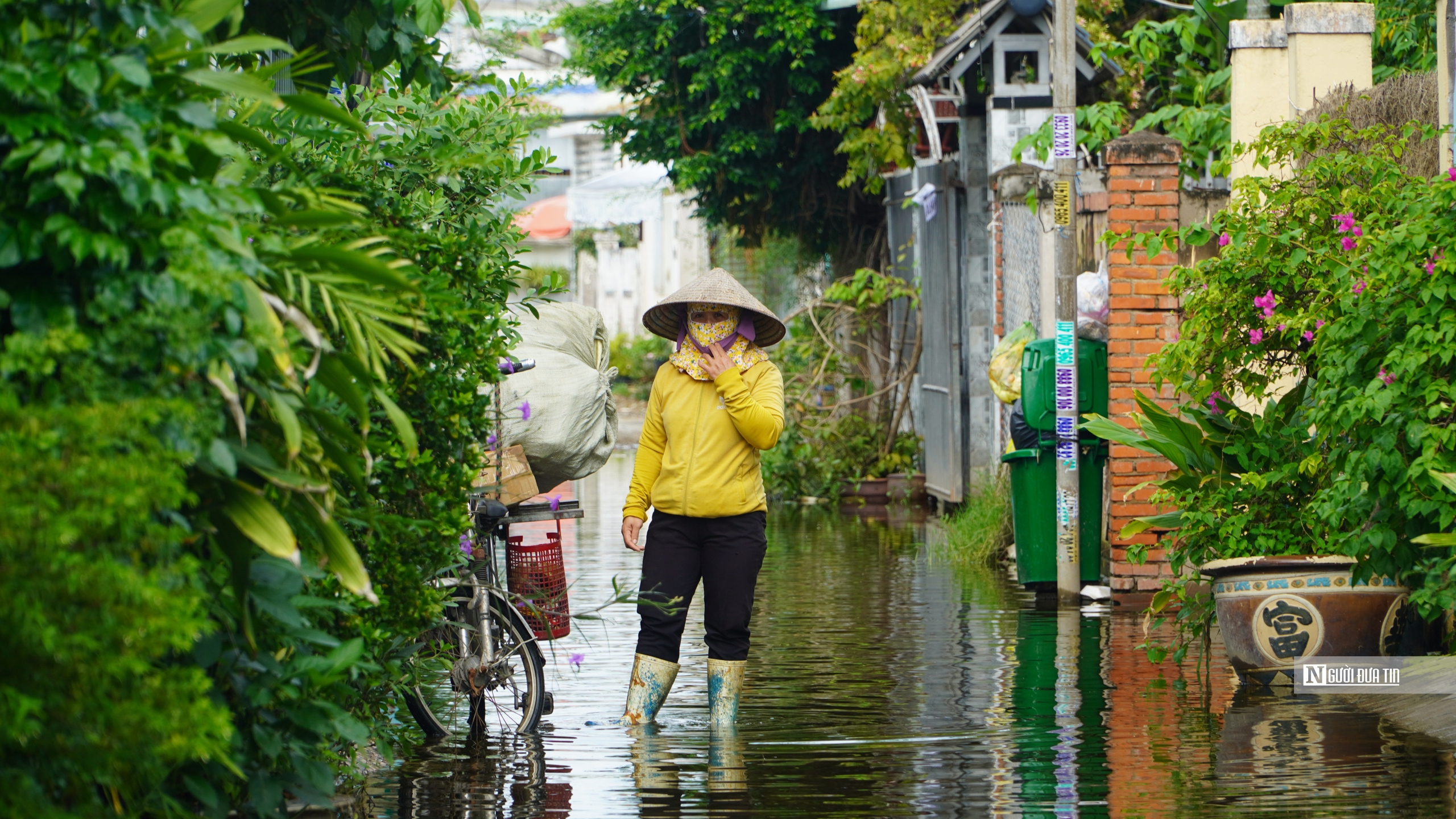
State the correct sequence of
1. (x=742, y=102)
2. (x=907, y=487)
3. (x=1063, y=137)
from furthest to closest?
(x=742, y=102) → (x=907, y=487) → (x=1063, y=137)

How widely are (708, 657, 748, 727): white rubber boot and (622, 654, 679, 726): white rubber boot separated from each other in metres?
0.17

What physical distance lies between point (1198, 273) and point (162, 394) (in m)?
5.62

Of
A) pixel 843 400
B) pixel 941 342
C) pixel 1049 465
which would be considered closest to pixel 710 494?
pixel 1049 465

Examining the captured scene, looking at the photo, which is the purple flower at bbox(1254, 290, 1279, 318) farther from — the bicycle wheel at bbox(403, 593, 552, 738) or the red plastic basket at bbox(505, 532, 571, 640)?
the bicycle wheel at bbox(403, 593, 552, 738)

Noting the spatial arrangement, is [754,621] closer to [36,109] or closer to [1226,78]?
[1226,78]

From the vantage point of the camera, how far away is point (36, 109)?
332cm

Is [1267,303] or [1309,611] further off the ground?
[1267,303]

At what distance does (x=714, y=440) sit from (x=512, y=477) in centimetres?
79

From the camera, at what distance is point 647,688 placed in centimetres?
696

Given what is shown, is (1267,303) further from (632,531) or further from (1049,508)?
(1049,508)

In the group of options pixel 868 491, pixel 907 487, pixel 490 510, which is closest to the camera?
pixel 490 510

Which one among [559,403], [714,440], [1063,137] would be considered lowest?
[714,440]

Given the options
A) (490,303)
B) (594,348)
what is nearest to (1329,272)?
(594,348)

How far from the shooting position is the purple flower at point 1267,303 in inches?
301
